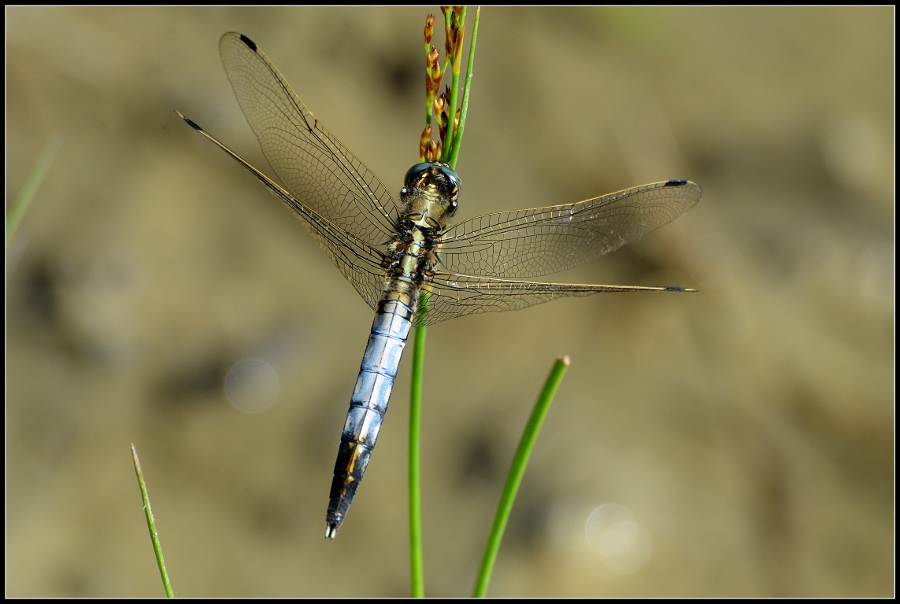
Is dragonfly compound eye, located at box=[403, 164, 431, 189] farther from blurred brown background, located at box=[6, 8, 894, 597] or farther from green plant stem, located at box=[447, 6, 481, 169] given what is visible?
Answer: blurred brown background, located at box=[6, 8, 894, 597]

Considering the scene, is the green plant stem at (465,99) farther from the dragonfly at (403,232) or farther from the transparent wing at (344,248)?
the transparent wing at (344,248)

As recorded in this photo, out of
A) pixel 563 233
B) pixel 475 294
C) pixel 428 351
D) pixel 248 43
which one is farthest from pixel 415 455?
pixel 428 351

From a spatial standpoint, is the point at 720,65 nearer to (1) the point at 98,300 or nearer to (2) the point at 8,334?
(1) the point at 98,300

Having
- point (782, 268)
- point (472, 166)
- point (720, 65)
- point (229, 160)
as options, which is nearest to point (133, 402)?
point (229, 160)

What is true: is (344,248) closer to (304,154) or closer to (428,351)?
(304,154)

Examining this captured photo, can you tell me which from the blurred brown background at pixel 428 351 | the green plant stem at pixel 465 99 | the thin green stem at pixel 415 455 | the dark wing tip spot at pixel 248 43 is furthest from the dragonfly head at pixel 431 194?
the blurred brown background at pixel 428 351

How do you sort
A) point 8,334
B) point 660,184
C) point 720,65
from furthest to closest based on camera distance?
point 720,65, point 8,334, point 660,184

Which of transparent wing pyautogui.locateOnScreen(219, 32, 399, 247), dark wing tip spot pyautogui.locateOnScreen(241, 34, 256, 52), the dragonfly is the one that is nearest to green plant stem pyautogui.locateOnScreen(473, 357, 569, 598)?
the dragonfly
